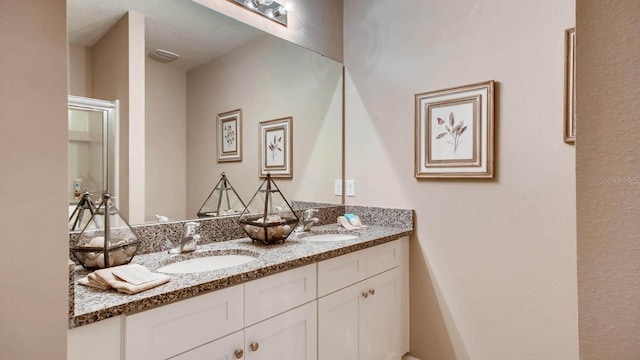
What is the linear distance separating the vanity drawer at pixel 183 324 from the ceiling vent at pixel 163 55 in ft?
3.75

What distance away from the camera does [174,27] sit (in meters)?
1.68

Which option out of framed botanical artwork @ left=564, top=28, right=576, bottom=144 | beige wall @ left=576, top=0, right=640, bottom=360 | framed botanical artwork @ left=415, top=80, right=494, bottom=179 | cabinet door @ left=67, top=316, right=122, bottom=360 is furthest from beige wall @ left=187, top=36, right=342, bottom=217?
beige wall @ left=576, top=0, right=640, bottom=360

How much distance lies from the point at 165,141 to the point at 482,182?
1.65 m

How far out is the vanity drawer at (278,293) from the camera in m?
1.28

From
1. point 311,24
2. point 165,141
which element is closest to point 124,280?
point 165,141

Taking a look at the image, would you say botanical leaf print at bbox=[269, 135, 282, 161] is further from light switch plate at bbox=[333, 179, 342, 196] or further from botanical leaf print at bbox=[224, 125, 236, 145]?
light switch plate at bbox=[333, 179, 342, 196]

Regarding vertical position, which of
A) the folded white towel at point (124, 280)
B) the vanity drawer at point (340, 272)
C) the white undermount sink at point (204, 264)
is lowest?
the vanity drawer at point (340, 272)

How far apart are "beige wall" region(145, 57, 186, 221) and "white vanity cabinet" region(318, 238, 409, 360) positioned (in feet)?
2.64

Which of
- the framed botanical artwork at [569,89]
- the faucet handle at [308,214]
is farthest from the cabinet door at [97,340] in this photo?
the framed botanical artwork at [569,89]

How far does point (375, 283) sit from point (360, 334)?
274 mm

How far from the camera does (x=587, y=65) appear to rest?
0.49 m

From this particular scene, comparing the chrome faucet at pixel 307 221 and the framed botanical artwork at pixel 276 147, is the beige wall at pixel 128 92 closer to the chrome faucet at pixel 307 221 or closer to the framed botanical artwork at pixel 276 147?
the framed botanical artwork at pixel 276 147

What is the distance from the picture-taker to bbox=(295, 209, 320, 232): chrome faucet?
2142mm

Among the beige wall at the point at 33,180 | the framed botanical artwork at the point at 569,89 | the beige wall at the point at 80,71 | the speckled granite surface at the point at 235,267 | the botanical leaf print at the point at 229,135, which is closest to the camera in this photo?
the beige wall at the point at 33,180
